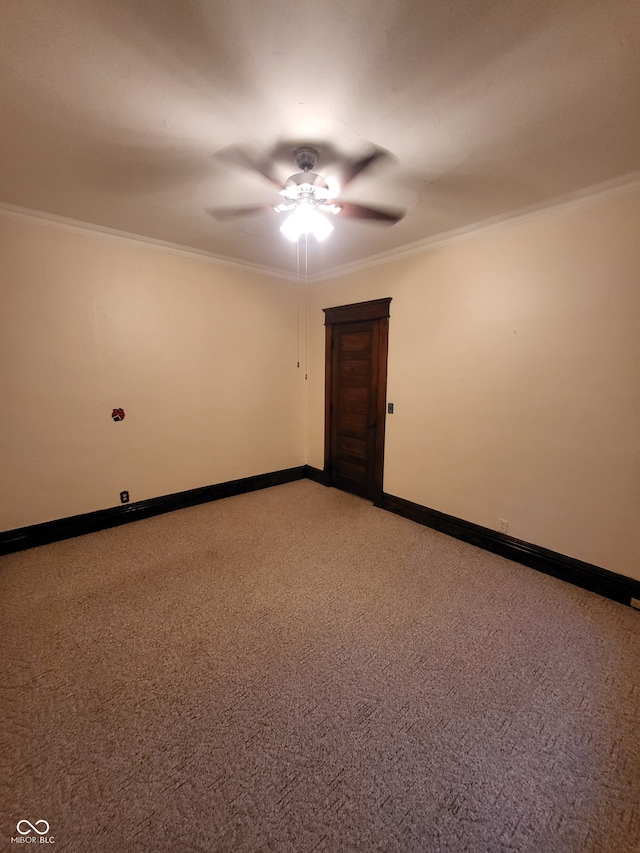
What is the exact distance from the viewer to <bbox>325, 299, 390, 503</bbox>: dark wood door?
3692 millimetres

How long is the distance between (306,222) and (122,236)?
6.46ft

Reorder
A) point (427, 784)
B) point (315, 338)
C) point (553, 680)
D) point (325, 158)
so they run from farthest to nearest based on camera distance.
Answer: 1. point (315, 338)
2. point (325, 158)
3. point (553, 680)
4. point (427, 784)

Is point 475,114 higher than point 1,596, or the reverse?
point 475,114

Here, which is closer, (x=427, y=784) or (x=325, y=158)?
(x=427, y=784)

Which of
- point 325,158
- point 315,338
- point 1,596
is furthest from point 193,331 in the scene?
point 1,596

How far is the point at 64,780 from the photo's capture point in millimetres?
1257

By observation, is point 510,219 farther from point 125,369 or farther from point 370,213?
point 125,369

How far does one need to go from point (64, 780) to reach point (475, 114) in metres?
3.20

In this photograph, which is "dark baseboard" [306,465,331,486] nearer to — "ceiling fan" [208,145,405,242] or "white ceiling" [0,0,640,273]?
"ceiling fan" [208,145,405,242]

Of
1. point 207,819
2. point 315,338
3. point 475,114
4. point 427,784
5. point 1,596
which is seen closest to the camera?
point 207,819

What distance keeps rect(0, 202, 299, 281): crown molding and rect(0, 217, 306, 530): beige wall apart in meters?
0.04

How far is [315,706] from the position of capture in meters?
1.56

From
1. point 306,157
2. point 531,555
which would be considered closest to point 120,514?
point 306,157

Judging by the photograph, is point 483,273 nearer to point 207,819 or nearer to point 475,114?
point 475,114
